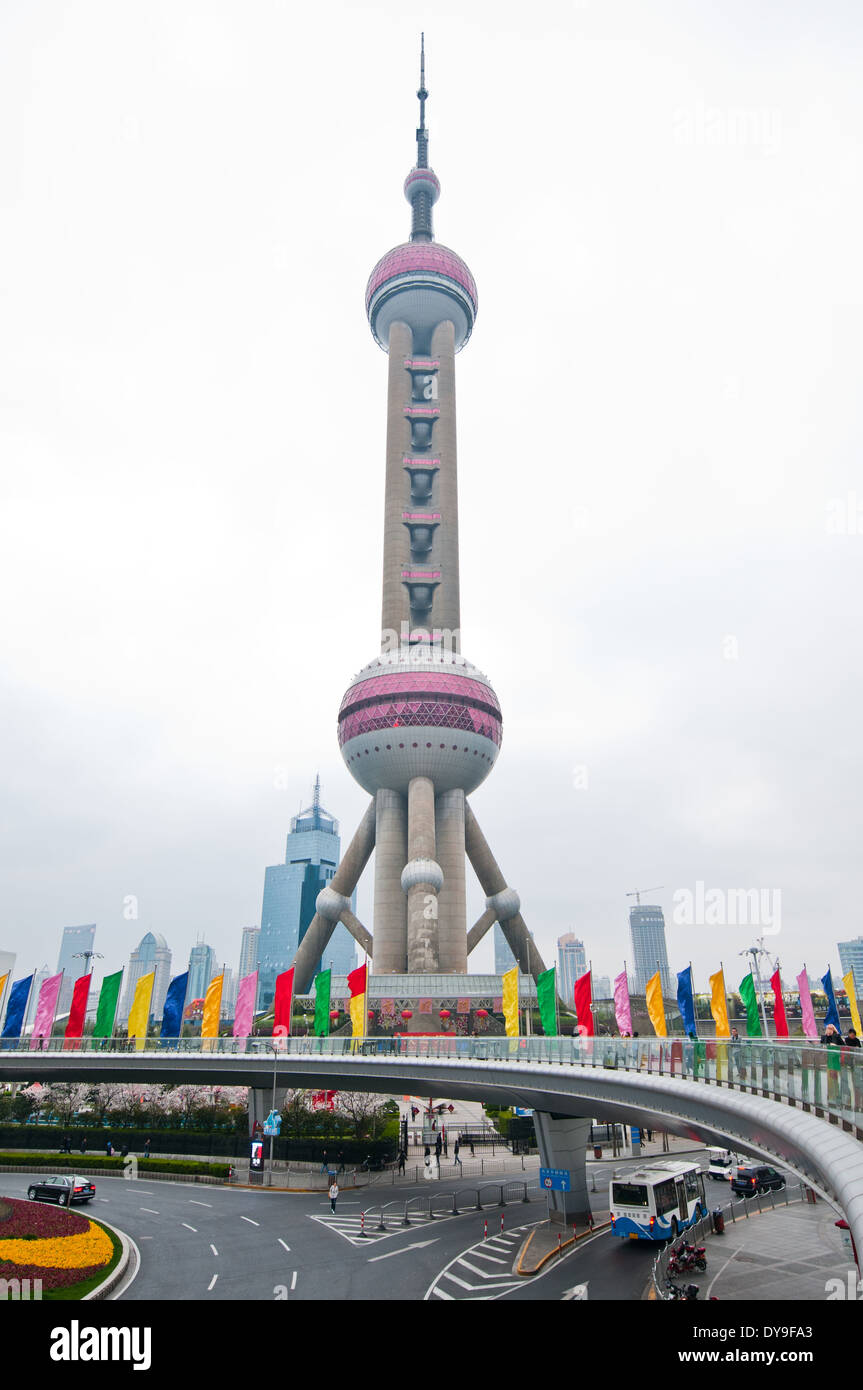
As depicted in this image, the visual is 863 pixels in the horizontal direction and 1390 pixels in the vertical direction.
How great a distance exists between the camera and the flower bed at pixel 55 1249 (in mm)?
25375

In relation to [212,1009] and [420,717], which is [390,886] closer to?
[420,717]

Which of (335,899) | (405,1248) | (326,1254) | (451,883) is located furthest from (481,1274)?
(335,899)

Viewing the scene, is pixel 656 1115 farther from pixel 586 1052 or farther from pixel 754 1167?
pixel 754 1167

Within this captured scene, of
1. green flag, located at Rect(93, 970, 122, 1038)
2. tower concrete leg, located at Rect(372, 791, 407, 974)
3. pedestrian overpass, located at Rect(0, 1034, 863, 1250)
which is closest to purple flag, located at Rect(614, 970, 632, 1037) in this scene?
pedestrian overpass, located at Rect(0, 1034, 863, 1250)

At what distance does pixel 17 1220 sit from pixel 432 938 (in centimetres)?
5442

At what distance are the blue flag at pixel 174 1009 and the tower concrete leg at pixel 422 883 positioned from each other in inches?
1380

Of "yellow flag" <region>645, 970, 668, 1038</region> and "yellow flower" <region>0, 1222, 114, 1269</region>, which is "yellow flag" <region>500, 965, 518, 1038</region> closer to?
"yellow flag" <region>645, 970, 668, 1038</region>

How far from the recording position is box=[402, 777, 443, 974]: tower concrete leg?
83375 mm

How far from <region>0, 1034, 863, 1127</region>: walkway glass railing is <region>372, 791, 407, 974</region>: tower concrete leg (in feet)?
131

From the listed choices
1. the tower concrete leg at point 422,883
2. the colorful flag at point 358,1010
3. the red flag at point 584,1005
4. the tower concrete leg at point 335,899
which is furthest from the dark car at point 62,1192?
the tower concrete leg at point 335,899

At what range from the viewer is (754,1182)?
43906mm

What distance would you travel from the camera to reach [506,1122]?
6109cm
